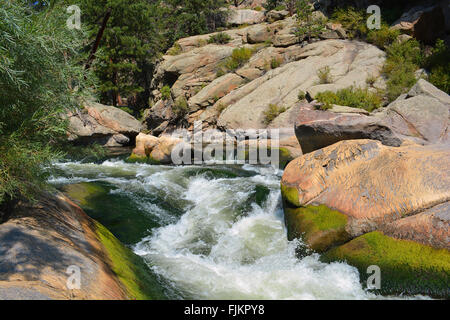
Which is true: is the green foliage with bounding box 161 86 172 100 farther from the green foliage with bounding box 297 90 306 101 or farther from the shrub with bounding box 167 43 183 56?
the green foliage with bounding box 297 90 306 101

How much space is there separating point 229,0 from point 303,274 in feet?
173

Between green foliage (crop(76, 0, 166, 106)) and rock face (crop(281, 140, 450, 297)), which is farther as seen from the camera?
green foliage (crop(76, 0, 166, 106))

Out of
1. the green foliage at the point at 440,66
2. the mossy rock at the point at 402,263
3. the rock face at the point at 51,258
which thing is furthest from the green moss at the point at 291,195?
the green foliage at the point at 440,66

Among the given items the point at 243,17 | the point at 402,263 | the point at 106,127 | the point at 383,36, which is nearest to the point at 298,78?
the point at 383,36

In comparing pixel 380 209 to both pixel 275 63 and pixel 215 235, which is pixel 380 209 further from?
pixel 275 63

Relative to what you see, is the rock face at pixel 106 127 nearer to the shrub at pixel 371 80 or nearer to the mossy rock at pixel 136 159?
the mossy rock at pixel 136 159

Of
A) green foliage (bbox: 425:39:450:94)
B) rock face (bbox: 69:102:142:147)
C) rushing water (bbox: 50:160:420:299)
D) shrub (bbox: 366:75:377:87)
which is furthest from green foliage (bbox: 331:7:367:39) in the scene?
rock face (bbox: 69:102:142:147)

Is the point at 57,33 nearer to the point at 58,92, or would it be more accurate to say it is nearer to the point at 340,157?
the point at 58,92

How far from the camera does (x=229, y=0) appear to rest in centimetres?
4953

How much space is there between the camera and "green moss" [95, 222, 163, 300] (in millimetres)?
4152

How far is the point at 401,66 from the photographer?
56.0 ft

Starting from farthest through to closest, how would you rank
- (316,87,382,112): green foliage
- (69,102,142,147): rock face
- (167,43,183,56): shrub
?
(167,43,183,56): shrub < (69,102,142,147): rock face < (316,87,382,112): green foliage

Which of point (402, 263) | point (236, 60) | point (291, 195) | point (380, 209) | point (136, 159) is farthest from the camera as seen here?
point (236, 60)

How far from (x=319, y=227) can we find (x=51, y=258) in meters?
4.54
